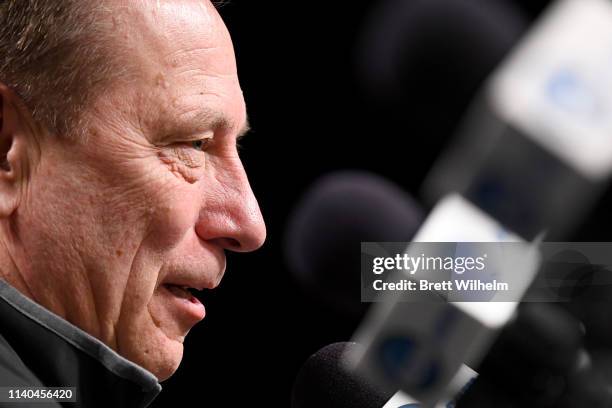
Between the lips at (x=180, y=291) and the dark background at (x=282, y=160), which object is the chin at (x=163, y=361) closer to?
the lips at (x=180, y=291)

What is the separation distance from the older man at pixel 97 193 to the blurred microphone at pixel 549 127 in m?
0.54

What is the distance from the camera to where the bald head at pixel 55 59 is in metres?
1.04

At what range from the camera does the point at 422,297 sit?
0.86m

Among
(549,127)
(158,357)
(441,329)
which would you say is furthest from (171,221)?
(549,127)

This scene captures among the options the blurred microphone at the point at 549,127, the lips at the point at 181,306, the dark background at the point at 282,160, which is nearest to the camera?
the blurred microphone at the point at 549,127

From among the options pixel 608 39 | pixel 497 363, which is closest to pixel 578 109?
pixel 608 39

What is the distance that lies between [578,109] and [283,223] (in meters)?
1.65

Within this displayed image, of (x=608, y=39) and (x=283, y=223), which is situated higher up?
(x=608, y=39)

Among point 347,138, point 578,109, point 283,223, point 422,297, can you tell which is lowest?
point 283,223

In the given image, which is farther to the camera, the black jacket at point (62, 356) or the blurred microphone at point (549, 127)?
the black jacket at point (62, 356)

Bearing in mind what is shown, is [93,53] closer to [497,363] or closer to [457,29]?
[457,29]

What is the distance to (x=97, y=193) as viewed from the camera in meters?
1.05

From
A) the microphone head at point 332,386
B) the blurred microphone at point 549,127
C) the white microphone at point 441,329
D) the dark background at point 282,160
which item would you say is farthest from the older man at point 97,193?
the dark background at point 282,160

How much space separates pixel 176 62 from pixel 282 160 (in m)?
1.23
